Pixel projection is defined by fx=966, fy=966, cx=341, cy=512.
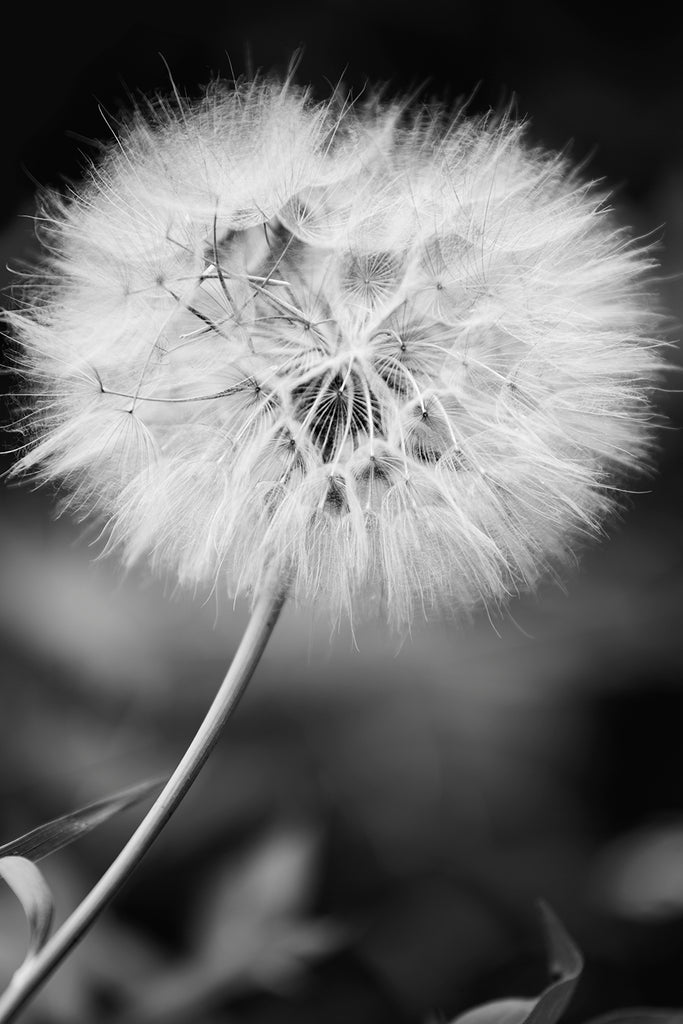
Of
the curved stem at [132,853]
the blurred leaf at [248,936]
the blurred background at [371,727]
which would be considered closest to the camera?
the curved stem at [132,853]

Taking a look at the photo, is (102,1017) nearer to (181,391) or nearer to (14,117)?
(181,391)

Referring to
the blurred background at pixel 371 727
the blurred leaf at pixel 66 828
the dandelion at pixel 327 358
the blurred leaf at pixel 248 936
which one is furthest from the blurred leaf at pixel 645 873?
the blurred leaf at pixel 66 828

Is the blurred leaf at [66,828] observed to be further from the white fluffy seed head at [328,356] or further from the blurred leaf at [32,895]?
the white fluffy seed head at [328,356]

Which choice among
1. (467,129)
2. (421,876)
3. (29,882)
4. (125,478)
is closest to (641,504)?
(421,876)

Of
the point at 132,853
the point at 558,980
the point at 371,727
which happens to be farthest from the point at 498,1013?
the point at 371,727

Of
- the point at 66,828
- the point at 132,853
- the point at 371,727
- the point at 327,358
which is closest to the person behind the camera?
the point at 132,853

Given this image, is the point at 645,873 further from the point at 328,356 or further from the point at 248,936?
the point at 328,356

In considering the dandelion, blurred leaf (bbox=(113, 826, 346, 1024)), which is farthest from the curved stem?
blurred leaf (bbox=(113, 826, 346, 1024))
